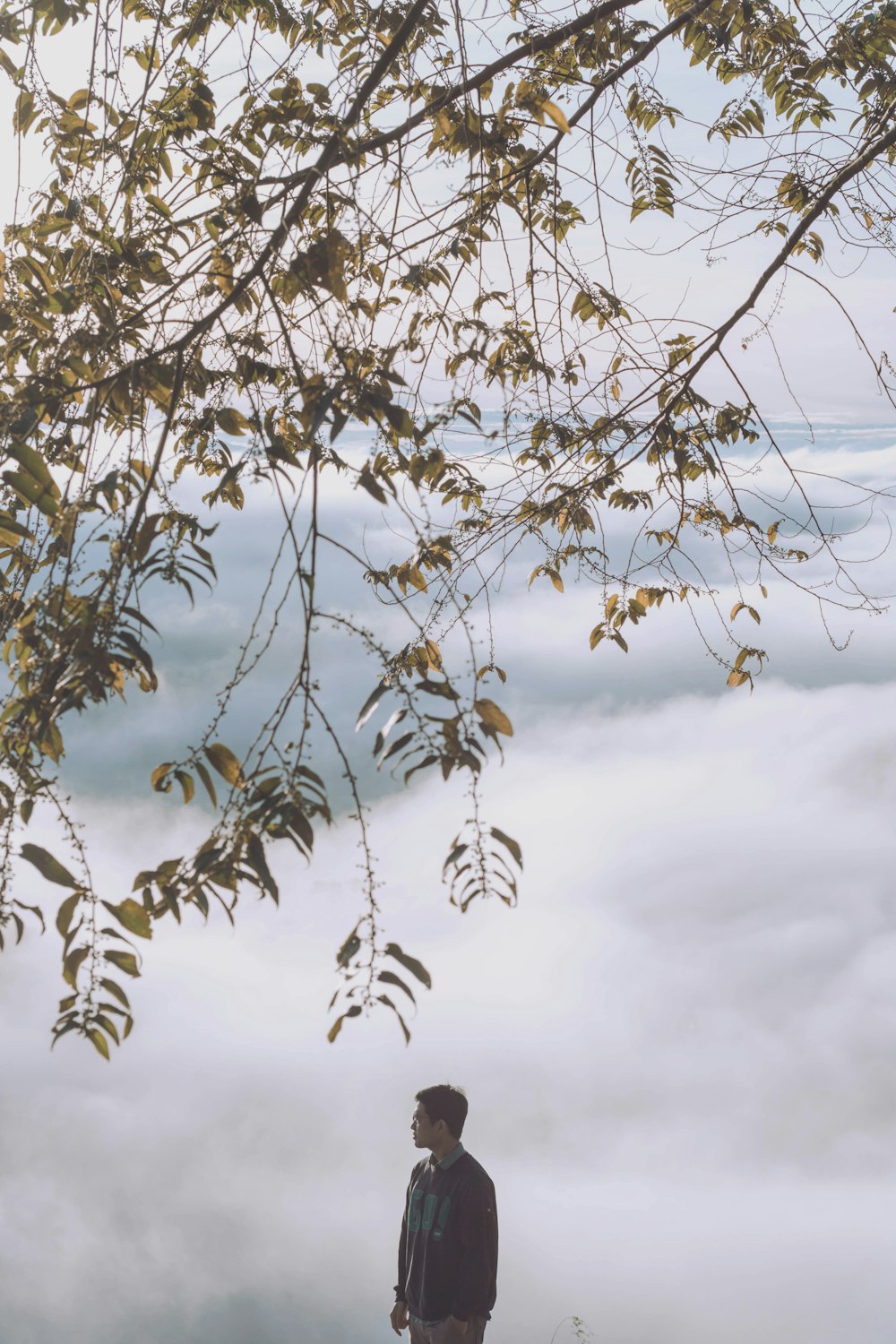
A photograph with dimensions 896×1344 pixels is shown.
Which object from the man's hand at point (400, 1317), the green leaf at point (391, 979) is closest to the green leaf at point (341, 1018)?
the green leaf at point (391, 979)

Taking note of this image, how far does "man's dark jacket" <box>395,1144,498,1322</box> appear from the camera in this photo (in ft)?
10.2

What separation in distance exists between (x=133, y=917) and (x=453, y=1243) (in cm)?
224

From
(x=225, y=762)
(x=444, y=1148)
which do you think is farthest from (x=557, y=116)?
(x=444, y=1148)

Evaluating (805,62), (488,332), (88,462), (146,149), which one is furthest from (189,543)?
(805,62)

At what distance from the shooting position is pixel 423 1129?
3242 millimetres

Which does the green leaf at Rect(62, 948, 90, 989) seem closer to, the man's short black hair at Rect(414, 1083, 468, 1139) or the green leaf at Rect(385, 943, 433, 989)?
the green leaf at Rect(385, 943, 433, 989)

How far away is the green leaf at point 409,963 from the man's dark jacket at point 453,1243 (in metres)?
2.03

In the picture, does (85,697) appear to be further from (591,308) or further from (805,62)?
(805,62)

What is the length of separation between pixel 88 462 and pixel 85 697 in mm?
443

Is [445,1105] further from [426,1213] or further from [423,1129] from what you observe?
[426,1213]

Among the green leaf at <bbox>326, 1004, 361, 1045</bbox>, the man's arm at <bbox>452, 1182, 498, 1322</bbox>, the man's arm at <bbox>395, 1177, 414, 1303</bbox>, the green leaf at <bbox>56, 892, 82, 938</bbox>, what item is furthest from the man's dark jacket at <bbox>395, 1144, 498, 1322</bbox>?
the green leaf at <bbox>56, 892, 82, 938</bbox>

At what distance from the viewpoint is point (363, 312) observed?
108 inches

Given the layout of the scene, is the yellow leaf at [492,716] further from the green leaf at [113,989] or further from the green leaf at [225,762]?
the green leaf at [113,989]

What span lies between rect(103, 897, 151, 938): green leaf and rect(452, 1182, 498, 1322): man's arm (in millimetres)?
2150
